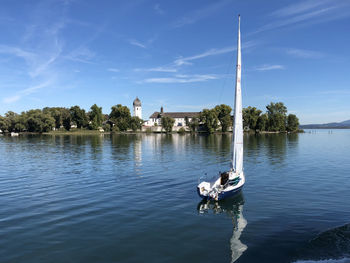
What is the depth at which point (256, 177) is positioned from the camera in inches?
1406

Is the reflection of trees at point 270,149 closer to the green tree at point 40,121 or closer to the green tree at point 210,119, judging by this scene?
the green tree at point 210,119

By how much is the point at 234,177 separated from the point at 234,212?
445cm

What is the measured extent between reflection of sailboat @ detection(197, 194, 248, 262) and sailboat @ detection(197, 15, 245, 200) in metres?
0.64

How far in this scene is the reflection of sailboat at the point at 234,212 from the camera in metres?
15.1

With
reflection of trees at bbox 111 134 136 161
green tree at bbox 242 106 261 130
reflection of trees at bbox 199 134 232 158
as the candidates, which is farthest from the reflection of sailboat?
green tree at bbox 242 106 261 130

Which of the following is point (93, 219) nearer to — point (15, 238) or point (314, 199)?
point (15, 238)

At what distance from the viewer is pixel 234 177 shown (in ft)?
83.5

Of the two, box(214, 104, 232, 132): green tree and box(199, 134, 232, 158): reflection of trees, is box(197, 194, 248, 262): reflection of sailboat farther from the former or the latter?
box(214, 104, 232, 132): green tree

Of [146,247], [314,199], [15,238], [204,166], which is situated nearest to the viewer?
[146,247]

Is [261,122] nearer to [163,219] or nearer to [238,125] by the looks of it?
[238,125]

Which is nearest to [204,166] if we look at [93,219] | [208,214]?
[208,214]

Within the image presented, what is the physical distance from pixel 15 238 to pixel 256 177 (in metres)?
29.0

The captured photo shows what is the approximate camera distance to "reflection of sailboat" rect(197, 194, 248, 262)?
15.1 metres

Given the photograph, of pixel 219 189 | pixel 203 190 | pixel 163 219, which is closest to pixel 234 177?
pixel 219 189
